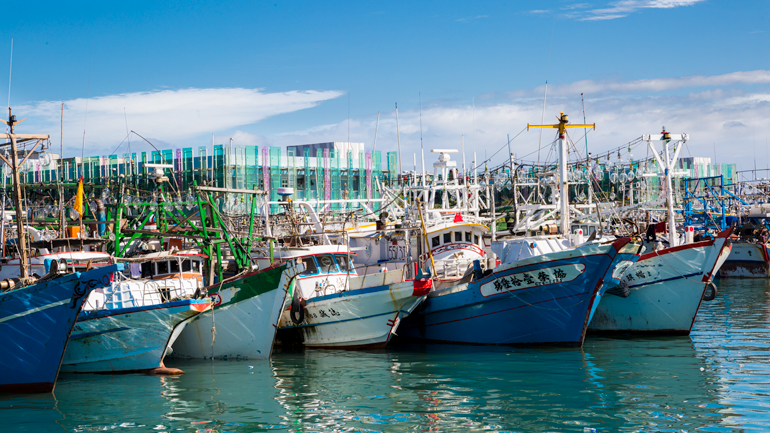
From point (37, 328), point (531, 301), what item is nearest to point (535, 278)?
point (531, 301)

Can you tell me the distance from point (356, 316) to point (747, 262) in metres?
29.0

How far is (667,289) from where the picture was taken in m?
18.4

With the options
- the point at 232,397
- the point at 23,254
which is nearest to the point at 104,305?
the point at 23,254

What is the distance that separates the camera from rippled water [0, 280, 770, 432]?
33.9ft

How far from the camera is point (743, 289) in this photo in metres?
31.3

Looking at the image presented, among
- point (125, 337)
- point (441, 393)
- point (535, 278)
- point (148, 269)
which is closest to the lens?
point (441, 393)

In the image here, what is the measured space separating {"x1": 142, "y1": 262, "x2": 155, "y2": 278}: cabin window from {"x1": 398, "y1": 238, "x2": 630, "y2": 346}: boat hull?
7.42 metres

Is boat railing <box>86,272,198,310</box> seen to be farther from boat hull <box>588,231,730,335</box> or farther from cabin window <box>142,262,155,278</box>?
boat hull <box>588,231,730,335</box>

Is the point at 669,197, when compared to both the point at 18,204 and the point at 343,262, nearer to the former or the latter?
the point at 343,262

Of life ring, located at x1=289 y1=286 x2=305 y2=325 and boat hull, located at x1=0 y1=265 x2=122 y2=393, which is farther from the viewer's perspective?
life ring, located at x1=289 y1=286 x2=305 y2=325

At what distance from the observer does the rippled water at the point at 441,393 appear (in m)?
10.3

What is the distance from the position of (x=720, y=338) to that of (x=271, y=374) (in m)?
11.5

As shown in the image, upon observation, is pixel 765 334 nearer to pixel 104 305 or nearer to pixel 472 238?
pixel 472 238

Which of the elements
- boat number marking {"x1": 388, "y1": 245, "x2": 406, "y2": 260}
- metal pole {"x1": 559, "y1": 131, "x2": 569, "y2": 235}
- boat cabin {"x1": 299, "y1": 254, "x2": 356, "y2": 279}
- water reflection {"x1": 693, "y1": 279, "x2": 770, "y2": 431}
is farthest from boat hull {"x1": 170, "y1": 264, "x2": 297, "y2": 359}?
water reflection {"x1": 693, "y1": 279, "x2": 770, "y2": 431}
